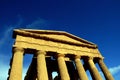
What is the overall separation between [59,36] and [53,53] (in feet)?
10.1

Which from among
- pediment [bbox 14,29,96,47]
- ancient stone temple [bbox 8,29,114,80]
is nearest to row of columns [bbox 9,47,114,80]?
ancient stone temple [bbox 8,29,114,80]

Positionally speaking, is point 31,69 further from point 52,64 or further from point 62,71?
point 62,71

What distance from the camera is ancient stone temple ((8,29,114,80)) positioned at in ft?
60.4

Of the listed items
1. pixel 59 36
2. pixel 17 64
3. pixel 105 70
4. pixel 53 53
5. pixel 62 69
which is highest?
pixel 59 36

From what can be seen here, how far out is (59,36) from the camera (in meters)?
23.5

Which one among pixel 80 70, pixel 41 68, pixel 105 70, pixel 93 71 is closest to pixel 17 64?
pixel 41 68

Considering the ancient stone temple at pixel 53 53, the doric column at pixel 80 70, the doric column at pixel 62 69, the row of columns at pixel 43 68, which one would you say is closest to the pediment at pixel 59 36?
the ancient stone temple at pixel 53 53

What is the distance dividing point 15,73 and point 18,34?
17.6ft

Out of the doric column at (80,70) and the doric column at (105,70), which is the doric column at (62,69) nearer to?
the doric column at (80,70)

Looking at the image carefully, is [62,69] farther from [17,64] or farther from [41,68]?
[17,64]

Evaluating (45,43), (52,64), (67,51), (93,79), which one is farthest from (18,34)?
(93,79)

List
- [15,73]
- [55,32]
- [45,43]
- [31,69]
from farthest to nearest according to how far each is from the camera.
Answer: [31,69] < [55,32] < [45,43] < [15,73]

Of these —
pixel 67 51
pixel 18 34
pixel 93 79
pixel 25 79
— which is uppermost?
pixel 18 34

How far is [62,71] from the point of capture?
1962cm
